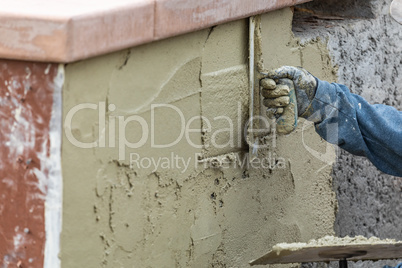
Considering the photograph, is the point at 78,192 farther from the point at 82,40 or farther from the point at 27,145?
the point at 82,40

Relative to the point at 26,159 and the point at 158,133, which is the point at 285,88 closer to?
the point at 158,133

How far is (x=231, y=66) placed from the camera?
283 centimetres

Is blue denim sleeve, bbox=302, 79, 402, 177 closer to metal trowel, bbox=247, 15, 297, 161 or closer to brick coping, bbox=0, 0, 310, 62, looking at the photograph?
metal trowel, bbox=247, 15, 297, 161

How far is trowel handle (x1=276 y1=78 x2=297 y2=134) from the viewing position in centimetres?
273

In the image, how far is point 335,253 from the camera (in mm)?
2363

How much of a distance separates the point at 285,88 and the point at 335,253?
2.25 feet

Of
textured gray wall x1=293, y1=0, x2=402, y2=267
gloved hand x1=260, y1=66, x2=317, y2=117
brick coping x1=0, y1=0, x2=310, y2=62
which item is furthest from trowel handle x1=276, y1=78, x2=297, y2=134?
textured gray wall x1=293, y1=0, x2=402, y2=267

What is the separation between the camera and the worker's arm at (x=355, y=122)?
2.86 meters

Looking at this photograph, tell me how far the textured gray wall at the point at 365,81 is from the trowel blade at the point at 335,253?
1.10 metres

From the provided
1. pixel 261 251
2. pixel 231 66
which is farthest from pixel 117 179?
pixel 261 251

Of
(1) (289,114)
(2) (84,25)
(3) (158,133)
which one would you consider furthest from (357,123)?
(2) (84,25)

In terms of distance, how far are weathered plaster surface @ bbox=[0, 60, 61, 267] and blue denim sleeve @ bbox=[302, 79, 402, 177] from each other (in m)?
1.15

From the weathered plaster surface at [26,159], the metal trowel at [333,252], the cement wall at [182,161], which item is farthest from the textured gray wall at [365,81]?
the weathered plaster surface at [26,159]

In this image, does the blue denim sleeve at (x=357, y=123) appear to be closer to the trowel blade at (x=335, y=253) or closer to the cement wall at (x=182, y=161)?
the cement wall at (x=182, y=161)
